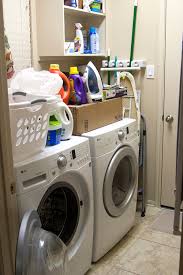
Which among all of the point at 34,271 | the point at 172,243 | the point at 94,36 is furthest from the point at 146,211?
the point at 34,271

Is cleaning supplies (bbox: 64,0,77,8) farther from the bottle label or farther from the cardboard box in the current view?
the cardboard box

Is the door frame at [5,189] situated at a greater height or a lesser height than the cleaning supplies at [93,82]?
lesser

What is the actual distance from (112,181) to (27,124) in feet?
2.95

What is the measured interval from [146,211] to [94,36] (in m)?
1.67

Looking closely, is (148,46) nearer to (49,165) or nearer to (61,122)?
(61,122)

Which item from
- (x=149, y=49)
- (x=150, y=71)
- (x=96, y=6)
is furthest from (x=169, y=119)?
(x=96, y=6)

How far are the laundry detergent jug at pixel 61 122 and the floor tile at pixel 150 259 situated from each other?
100 centimetres

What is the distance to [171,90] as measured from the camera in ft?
9.16

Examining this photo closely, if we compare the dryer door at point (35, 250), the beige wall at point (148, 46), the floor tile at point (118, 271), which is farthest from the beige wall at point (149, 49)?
the dryer door at point (35, 250)

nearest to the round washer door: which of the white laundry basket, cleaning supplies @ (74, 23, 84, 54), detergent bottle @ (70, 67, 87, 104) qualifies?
detergent bottle @ (70, 67, 87, 104)

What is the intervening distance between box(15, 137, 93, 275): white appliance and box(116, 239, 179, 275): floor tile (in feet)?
1.05

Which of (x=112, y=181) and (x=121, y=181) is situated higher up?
(x=112, y=181)

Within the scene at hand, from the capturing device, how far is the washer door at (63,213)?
1.83 meters

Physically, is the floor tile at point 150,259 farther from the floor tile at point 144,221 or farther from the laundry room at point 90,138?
the floor tile at point 144,221
